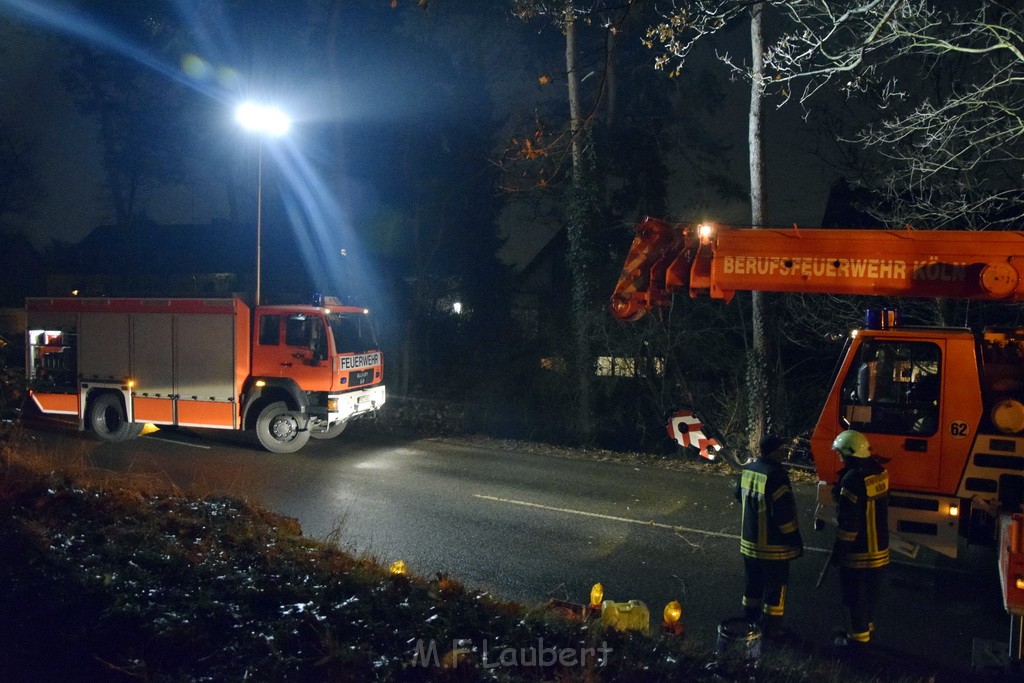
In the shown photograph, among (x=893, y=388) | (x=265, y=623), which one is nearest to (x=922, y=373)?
(x=893, y=388)

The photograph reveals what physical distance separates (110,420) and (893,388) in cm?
1320

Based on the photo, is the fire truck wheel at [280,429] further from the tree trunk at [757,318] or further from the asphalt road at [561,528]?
the tree trunk at [757,318]

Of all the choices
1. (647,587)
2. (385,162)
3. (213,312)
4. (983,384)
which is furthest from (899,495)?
(385,162)

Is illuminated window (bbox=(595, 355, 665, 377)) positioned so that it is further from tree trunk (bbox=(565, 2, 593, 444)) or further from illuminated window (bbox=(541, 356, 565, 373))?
illuminated window (bbox=(541, 356, 565, 373))

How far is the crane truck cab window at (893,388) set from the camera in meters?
6.82

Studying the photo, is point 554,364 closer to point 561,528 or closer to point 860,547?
point 561,528

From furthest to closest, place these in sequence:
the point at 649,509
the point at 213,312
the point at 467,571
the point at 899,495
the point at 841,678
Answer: the point at 213,312 < the point at 649,509 < the point at 467,571 < the point at 899,495 < the point at 841,678

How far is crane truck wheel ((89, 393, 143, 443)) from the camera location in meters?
14.2

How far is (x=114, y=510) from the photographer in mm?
6891

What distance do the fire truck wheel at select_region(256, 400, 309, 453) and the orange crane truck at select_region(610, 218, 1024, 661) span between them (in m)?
8.33

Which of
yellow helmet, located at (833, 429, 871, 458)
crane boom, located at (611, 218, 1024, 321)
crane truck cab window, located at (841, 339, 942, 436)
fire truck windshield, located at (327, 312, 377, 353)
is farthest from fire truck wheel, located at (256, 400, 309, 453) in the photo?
yellow helmet, located at (833, 429, 871, 458)

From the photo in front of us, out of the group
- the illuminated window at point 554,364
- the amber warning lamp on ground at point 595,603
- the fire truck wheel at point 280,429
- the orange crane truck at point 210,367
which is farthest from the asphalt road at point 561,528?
the illuminated window at point 554,364

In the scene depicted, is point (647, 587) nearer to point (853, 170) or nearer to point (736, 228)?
point (736, 228)

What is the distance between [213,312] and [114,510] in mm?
7022
